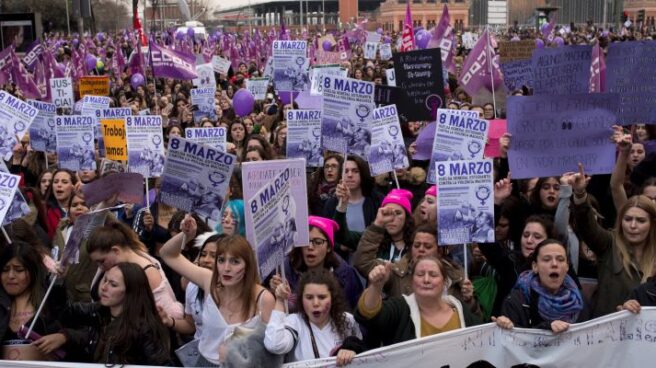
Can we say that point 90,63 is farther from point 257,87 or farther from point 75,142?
point 75,142

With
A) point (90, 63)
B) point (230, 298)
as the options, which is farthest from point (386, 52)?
point (230, 298)

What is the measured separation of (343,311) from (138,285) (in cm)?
102

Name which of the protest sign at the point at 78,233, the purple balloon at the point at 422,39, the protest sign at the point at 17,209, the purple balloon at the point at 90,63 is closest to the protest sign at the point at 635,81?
the protest sign at the point at 78,233

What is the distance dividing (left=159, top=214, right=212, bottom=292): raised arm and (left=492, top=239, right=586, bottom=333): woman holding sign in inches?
60.3

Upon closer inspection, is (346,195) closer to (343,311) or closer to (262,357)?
(343,311)

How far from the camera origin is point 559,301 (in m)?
4.96

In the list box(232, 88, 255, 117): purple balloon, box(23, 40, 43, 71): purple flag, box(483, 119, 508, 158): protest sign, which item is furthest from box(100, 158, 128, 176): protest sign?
box(23, 40, 43, 71): purple flag

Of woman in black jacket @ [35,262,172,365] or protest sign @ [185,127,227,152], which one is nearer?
woman in black jacket @ [35,262,172,365]

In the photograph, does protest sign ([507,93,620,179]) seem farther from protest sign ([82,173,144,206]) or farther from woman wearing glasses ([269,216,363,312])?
protest sign ([82,173,144,206])

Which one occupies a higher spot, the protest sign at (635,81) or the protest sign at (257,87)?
the protest sign at (635,81)

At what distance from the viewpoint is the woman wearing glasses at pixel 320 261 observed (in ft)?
18.8

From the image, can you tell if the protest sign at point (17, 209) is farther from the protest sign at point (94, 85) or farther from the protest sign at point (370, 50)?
the protest sign at point (370, 50)

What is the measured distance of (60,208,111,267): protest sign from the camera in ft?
18.5

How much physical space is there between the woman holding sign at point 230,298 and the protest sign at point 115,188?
6.29 feet
